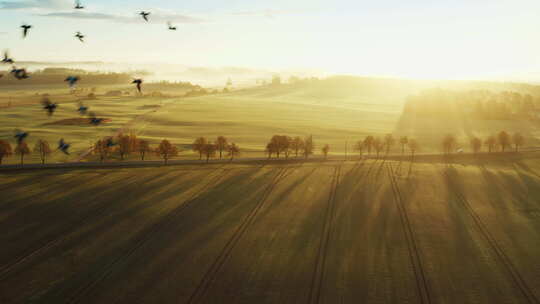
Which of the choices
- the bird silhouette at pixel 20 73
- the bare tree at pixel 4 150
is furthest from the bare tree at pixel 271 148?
the bird silhouette at pixel 20 73

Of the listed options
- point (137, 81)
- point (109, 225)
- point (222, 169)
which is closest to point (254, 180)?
point (222, 169)

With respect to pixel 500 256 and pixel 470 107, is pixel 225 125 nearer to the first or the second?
pixel 470 107

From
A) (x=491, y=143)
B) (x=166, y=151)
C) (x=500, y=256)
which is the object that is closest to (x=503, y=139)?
(x=491, y=143)

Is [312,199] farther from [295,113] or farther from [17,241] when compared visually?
[295,113]

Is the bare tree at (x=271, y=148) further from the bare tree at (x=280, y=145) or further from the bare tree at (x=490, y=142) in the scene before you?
the bare tree at (x=490, y=142)

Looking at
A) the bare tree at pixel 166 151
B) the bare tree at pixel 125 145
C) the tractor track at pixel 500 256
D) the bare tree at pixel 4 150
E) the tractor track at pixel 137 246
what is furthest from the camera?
the bare tree at pixel 125 145

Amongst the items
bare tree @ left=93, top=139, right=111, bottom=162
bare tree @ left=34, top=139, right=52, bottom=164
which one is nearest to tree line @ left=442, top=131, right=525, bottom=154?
bare tree @ left=93, top=139, right=111, bottom=162
